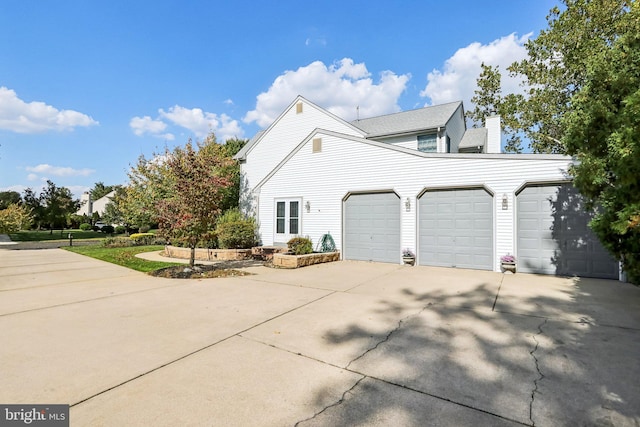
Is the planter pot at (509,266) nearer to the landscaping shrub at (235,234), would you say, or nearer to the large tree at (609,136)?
the large tree at (609,136)

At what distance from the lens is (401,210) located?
10883mm

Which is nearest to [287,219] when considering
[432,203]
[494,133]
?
[432,203]

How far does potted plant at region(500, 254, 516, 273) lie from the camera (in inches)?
353

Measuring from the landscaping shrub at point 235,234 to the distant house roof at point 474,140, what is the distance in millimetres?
12957

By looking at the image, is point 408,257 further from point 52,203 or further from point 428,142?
point 52,203

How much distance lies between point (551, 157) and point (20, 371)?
12.0 metres

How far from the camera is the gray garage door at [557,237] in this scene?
8.23 metres

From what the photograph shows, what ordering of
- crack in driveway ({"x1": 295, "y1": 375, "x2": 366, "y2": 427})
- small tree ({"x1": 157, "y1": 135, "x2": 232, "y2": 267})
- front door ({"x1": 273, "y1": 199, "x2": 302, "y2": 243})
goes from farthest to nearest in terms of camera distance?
1. front door ({"x1": 273, "y1": 199, "x2": 302, "y2": 243})
2. small tree ({"x1": 157, "y1": 135, "x2": 232, "y2": 267})
3. crack in driveway ({"x1": 295, "y1": 375, "x2": 366, "y2": 427})

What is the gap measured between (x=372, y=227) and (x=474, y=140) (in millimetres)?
10366

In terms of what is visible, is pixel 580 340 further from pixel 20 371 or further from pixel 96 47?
pixel 96 47

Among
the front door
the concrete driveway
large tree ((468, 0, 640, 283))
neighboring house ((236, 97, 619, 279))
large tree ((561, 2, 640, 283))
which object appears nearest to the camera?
the concrete driveway

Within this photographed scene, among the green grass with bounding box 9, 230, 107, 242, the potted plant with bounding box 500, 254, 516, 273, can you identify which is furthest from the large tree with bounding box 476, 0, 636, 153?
the green grass with bounding box 9, 230, 107, 242

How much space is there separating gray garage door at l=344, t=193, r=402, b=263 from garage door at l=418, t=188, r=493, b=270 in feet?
3.23

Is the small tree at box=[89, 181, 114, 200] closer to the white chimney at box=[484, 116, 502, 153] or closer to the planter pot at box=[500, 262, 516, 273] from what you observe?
the white chimney at box=[484, 116, 502, 153]
